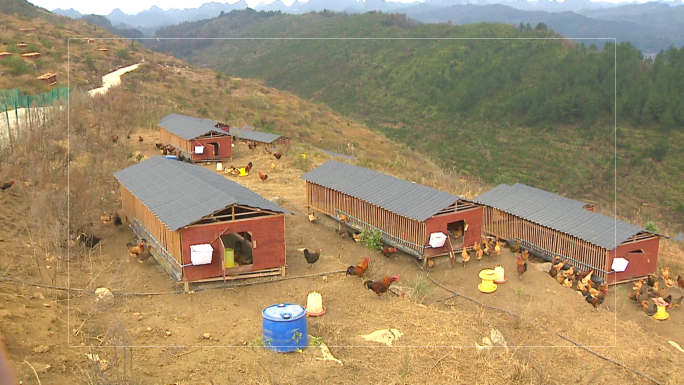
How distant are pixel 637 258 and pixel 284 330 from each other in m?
11.6

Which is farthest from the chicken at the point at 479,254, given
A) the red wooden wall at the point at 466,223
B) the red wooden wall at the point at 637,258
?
the red wooden wall at the point at 637,258

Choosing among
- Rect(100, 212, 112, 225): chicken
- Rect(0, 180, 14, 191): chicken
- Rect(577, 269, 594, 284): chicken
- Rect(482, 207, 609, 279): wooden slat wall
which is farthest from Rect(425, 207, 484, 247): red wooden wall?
Rect(0, 180, 14, 191): chicken

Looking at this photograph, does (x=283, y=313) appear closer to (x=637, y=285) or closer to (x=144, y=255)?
(x=144, y=255)

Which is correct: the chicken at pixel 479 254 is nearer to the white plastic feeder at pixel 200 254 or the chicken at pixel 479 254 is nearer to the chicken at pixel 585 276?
the chicken at pixel 585 276

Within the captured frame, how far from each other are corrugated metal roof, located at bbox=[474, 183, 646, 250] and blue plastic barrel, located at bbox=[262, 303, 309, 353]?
392 inches

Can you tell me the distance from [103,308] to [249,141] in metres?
20.3

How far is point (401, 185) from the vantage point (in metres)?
18.3

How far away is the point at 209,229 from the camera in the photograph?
43.6 ft

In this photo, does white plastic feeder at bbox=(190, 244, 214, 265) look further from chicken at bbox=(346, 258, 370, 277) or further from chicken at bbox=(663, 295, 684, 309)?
chicken at bbox=(663, 295, 684, 309)

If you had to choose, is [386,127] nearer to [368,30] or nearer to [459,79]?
[459,79]

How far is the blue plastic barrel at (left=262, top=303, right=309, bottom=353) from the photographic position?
392 inches

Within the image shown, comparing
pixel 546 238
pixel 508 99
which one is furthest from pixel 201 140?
pixel 508 99

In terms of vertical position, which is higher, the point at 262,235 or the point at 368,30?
the point at 368,30

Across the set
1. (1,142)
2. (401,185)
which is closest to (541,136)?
(401,185)
